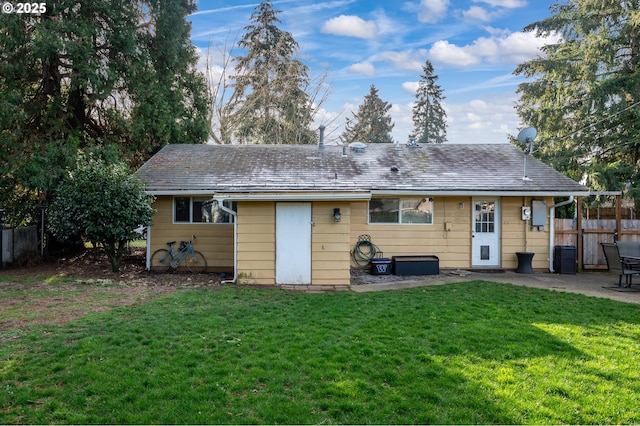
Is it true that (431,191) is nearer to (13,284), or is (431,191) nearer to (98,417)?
(98,417)

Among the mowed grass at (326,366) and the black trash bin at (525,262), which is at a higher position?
the black trash bin at (525,262)

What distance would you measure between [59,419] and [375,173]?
9.12 m

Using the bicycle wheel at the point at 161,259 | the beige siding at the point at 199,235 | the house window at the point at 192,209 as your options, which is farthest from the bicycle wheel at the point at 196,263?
the house window at the point at 192,209

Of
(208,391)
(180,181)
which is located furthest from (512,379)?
(180,181)

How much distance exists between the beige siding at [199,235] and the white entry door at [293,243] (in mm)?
2415

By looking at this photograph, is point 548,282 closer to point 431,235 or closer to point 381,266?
point 431,235

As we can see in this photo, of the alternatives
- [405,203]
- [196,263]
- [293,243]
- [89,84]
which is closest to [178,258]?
[196,263]

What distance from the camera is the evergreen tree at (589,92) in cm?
1377

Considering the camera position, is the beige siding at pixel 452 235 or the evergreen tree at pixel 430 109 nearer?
the beige siding at pixel 452 235

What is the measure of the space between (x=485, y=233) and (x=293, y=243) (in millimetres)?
5655

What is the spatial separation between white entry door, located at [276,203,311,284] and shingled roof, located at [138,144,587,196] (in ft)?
2.90

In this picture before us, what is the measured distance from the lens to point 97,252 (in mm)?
11719

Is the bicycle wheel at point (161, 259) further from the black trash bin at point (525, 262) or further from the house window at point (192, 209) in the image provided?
the black trash bin at point (525, 262)

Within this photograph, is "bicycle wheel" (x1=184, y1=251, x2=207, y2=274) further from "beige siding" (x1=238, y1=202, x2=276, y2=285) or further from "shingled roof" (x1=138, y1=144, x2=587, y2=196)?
"beige siding" (x1=238, y1=202, x2=276, y2=285)
